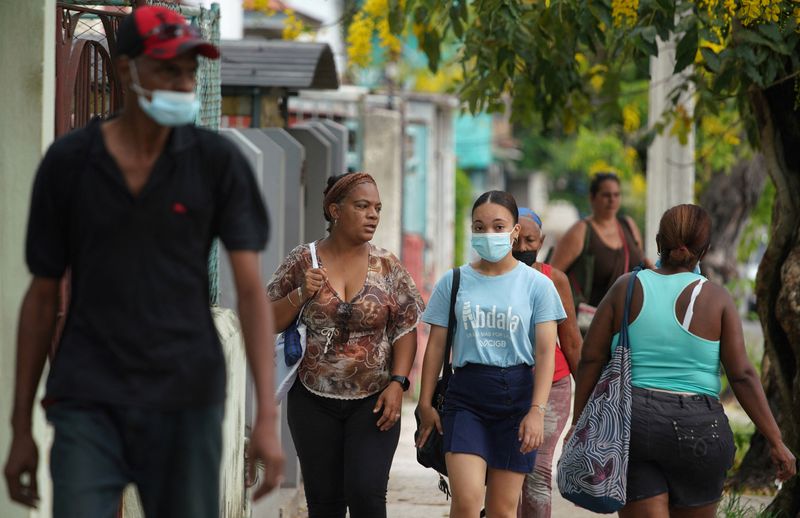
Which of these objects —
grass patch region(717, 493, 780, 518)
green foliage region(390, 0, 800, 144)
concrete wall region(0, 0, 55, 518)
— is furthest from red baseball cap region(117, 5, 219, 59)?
grass patch region(717, 493, 780, 518)

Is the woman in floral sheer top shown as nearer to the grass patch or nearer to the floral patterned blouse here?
the floral patterned blouse

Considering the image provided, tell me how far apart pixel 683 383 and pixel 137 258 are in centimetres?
268

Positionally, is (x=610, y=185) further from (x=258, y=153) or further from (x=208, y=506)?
(x=208, y=506)

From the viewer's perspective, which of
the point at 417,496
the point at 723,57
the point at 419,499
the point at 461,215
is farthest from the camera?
the point at 461,215

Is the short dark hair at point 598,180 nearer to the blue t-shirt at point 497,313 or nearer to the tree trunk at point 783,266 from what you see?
the tree trunk at point 783,266

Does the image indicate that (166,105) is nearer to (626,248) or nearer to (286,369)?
(286,369)

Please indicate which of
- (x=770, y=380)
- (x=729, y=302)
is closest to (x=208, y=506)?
(x=729, y=302)

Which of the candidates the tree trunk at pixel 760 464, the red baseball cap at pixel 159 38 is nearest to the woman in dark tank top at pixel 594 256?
the tree trunk at pixel 760 464

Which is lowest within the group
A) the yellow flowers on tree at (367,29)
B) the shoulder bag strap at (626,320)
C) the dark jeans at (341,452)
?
the dark jeans at (341,452)

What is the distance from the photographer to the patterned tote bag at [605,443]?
548cm

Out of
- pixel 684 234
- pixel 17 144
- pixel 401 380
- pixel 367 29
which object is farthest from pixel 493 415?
pixel 367 29

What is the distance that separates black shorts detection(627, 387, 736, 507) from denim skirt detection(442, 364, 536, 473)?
0.53 metres

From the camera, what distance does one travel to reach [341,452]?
5.97 meters

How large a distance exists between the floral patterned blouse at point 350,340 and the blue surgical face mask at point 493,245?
44cm
